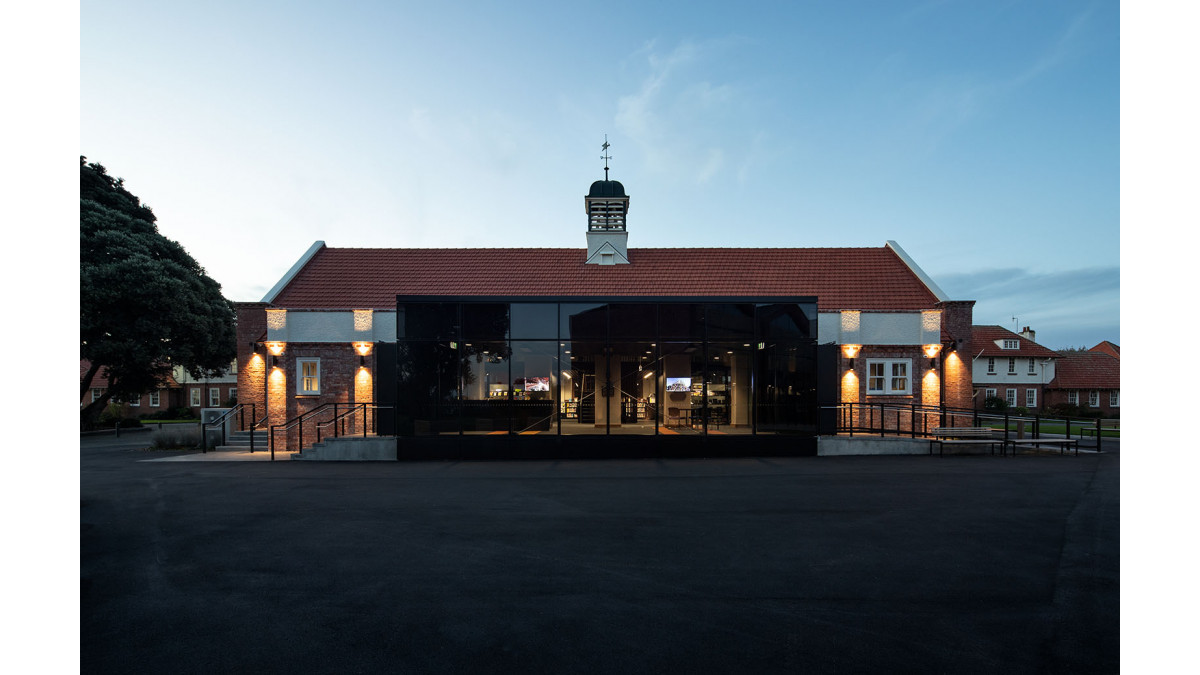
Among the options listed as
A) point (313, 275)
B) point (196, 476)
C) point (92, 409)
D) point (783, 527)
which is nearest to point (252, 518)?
point (196, 476)

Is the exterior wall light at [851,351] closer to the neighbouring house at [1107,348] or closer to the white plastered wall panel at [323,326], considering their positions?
the white plastered wall panel at [323,326]

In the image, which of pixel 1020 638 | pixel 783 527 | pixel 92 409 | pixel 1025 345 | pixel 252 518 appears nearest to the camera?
pixel 1020 638

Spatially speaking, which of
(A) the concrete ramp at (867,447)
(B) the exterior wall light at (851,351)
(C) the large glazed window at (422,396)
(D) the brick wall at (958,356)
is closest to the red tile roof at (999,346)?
(D) the brick wall at (958,356)

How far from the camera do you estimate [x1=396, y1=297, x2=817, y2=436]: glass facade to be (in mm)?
14484

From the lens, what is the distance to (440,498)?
9.40 metres

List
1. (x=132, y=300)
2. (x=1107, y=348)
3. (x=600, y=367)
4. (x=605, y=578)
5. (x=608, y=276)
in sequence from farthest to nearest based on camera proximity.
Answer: (x=1107, y=348), (x=132, y=300), (x=608, y=276), (x=600, y=367), (x=605, y=578)

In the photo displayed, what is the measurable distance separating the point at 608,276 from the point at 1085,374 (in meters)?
44.3

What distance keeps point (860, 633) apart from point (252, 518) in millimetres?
8046

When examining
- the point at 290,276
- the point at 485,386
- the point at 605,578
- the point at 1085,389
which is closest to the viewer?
the point at 605,578

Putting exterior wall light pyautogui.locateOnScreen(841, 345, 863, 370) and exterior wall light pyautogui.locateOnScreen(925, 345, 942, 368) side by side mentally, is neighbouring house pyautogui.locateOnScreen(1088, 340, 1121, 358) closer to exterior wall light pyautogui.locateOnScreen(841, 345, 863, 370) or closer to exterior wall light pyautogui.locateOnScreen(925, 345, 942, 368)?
exterior wall light pyautogui.locateOnScreen(925, 345, 942, 368)

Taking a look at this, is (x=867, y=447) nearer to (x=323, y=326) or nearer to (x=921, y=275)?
(x=921, y=275)

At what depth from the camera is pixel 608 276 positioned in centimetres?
2038

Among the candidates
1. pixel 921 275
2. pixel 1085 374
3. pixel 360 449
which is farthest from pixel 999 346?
pixel 360 449

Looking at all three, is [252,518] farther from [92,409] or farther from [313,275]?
[92,409]
